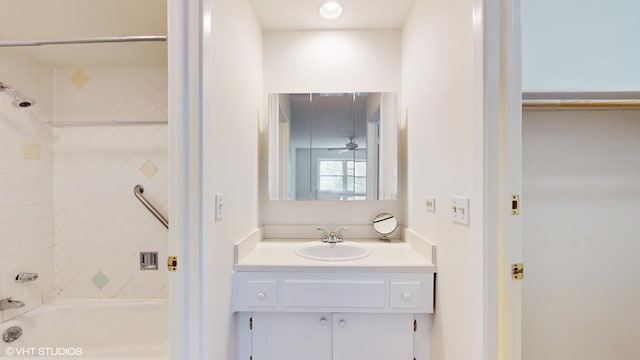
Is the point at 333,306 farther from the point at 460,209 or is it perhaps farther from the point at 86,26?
the point at 86,26

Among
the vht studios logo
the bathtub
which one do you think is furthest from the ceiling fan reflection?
the vht studios logo

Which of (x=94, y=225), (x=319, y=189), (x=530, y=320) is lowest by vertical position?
(x=530, y=320)

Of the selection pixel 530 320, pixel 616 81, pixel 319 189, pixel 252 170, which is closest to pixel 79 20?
pixel 252 170

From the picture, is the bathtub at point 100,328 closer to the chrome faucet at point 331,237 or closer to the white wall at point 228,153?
the white wall at point 228,153

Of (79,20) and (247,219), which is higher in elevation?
(79,20)

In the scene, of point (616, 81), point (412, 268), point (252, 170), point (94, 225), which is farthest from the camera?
point (94, 225)

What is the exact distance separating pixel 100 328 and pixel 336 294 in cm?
170

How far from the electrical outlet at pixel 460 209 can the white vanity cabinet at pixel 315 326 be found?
1.43 feet

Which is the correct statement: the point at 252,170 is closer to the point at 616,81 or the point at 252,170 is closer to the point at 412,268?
the point at 412,268

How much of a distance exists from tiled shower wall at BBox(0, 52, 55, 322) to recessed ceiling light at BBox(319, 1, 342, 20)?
1.96m

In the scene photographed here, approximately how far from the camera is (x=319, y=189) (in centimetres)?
202

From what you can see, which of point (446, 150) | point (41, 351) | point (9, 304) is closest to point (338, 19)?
point (446, 150)

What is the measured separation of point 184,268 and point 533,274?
4.79 feet

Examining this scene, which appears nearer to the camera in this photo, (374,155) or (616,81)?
(616,81)
